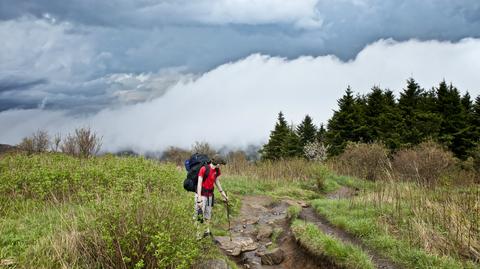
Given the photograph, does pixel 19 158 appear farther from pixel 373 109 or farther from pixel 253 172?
pixel 373 109

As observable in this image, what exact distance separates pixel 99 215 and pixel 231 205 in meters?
7.53

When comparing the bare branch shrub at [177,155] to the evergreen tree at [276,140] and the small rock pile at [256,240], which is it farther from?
the small rock pile at [256,240]

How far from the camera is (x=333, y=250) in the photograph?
25.5 feet

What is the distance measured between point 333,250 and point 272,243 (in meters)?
2.29

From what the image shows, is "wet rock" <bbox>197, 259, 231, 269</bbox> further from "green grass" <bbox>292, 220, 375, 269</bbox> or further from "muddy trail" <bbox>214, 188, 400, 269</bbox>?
"green grass" <bbox>292, 220, 375, 269</bbox>

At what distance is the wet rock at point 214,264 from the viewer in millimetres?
6656

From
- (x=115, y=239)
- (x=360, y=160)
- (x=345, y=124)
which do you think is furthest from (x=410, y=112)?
(x=115, y=239)

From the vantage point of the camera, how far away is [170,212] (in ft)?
21.0

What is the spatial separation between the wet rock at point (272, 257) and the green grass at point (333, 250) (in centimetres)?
56

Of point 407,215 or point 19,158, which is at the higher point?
point 19,158

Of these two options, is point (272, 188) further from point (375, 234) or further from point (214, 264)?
point (214, 264)

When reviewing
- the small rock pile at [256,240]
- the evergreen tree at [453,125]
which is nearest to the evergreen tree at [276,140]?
the evergreen tree at [453,125]

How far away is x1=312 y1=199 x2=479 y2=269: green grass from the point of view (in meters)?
6.93

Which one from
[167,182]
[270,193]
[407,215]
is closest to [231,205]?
[167,182]
